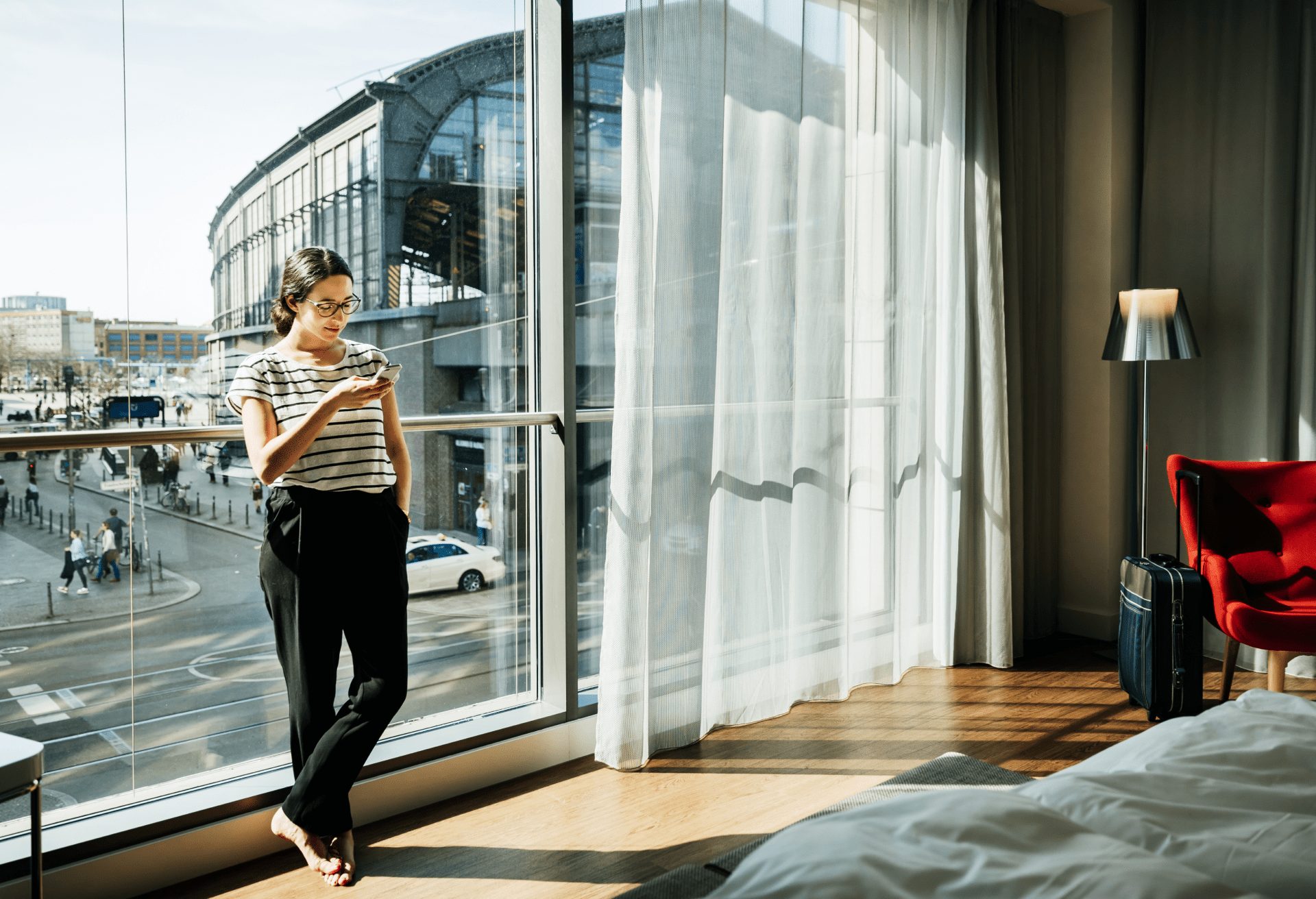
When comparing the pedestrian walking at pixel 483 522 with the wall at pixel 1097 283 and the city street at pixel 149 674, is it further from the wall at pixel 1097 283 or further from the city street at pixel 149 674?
the wall at pixel 1097 283

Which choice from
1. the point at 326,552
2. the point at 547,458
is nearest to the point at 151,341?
the point at 326,552

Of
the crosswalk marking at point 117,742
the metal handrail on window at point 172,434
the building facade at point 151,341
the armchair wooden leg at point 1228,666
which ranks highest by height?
the building facade at point 151,341

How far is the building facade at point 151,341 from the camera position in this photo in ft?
7.52

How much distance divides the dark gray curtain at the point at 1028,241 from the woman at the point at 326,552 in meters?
2.68

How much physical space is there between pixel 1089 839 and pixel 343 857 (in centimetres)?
176

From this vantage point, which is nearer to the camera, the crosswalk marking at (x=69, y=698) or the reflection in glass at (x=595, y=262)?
the crosswalk marking at (x=69, y=698)

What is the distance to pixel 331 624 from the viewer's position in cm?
233

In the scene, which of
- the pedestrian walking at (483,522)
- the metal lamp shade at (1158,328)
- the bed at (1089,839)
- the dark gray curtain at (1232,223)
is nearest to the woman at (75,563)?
the pedestrian walking at (483,522)

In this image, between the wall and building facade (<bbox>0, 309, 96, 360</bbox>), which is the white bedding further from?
the wall

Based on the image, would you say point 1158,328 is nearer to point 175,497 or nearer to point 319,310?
point 319,310

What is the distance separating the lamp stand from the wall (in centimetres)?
8

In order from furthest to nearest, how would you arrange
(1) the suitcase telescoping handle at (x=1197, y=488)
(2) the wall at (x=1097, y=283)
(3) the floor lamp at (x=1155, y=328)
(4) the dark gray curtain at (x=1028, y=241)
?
(2) the wall at (x=1097, y=283)
(4) the dark gray curtain at (x=1028, y=241)
(3) the floor lamp at (x=1155, y=328)
(1) the suitcase telescoping handle at (x=1197, y=488)

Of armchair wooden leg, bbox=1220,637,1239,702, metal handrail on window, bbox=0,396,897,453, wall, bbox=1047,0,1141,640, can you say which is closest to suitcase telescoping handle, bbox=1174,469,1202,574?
armchair wooden leg, bbox=1220,637,1239,702

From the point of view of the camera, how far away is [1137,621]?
3.37 m
